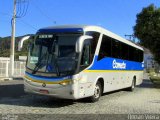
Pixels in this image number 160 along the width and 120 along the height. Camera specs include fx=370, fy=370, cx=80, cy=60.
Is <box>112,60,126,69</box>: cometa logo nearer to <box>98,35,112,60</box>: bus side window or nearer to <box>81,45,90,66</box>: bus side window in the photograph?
<box>98,35,112,60</box>: bus side window

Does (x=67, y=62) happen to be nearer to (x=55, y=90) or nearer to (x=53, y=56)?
(x=53, y=56)

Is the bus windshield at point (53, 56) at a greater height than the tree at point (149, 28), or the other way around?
the tree at point (149, 28)

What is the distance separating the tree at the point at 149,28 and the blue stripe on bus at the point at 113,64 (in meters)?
6.63

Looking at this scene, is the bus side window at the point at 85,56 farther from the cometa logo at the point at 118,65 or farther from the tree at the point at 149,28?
the tree at the point at 149,28

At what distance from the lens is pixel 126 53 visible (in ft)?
71.5

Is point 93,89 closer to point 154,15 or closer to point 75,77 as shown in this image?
point 75,77

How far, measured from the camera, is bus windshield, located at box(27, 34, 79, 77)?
14.0m

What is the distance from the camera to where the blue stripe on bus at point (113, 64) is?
16070 millimetres

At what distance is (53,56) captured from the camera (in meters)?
14.3

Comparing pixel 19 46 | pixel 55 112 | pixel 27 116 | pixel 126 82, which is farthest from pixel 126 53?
pixel 27 116

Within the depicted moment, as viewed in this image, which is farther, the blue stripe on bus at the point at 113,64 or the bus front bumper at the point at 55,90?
the blue stripe on bus at the point at 113,64

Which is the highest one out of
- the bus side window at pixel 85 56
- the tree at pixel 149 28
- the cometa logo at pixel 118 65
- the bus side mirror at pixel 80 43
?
the tree at pixel 149 28

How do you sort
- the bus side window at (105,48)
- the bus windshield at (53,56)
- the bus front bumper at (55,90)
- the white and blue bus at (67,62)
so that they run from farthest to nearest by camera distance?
the bus side window at (105,48)
the bus windshield at (53,56)
the white and blue bus at (67,62)
the bus front bumper at (55,90)

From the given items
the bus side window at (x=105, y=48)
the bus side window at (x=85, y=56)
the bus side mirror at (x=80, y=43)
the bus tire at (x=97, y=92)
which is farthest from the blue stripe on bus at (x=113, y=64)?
the bus side mirror at (x=80, y=43)
